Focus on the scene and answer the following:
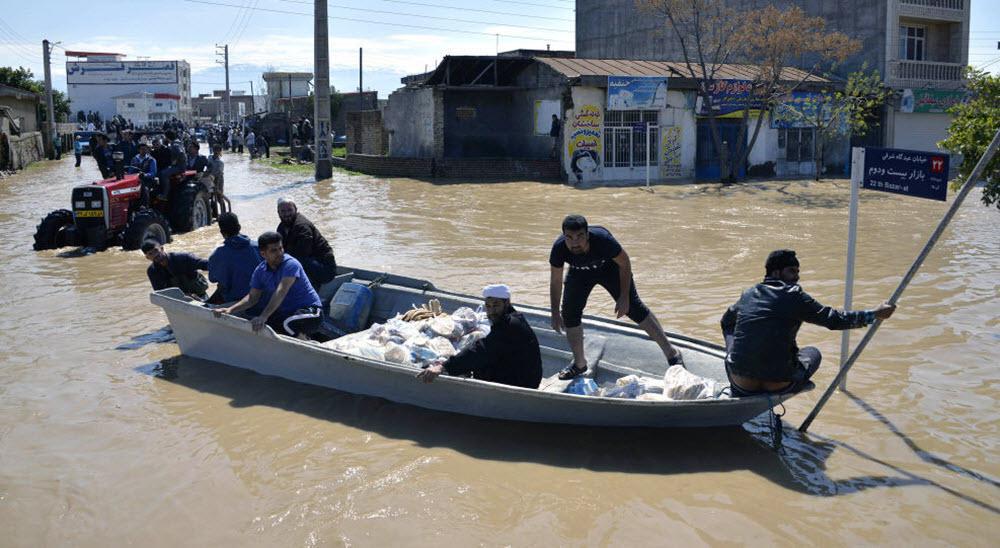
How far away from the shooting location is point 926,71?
32844 millimetres

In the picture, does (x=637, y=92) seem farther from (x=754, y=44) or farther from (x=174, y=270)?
(x=174, y=270)

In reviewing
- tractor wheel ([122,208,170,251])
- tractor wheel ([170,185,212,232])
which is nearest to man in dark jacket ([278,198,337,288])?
tractor wheel ([122,208,170,251])

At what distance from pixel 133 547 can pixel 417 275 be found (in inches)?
336

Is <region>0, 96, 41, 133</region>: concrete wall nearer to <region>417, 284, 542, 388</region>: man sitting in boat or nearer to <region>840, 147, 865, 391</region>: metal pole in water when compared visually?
<region>417, 284, 542, 388</region>: man sitting in boat

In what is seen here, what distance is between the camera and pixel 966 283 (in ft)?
40.7

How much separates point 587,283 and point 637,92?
72.3 ft

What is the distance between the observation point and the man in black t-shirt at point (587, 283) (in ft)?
22.9

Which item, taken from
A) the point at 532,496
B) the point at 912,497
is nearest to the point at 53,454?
the point at 532,496

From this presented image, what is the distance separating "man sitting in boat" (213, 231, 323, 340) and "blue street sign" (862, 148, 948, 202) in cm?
485

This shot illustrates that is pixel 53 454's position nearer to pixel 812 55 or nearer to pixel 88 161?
pixel 812 55

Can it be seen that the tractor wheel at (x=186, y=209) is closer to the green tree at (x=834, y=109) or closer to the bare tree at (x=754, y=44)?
Answer: the bare tree at (x=754, y=44)

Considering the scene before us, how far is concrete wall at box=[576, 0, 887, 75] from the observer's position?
1252 inches

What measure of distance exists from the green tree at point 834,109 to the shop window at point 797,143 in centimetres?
27

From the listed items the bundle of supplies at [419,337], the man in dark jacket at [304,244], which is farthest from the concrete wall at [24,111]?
the bundle of supplies at [419,337]
